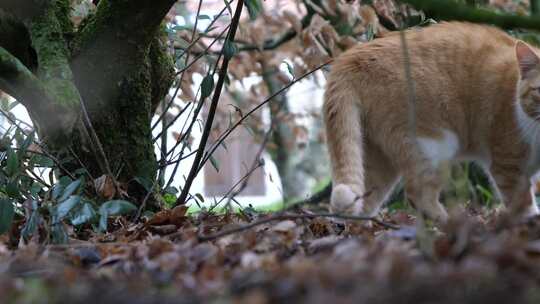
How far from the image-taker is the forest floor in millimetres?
1354

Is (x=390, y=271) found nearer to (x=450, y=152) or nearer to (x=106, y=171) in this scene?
(x=106, y=171)

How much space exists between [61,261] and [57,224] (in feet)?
0.99

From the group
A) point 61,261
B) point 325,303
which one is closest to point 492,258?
point 325,303

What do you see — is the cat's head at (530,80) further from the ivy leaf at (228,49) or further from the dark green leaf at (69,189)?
the dark green leaf at (69,189)

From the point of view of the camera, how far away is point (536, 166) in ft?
12.6

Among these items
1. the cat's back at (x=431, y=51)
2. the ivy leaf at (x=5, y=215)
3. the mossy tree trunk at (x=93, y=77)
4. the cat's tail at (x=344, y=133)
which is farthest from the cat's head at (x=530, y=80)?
the ivy leaf at (x=5, y=215)

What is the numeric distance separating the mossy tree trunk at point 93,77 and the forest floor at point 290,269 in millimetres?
532

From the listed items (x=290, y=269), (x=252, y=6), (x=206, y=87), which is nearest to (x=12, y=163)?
(x=206, y=87)

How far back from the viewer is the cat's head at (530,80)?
3.87 metres

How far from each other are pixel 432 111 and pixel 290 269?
7.56 feet

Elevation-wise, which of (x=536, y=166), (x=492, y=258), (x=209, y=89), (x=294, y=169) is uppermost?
(x=209, y=89)

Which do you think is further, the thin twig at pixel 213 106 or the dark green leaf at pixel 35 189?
the thin twig at pixel 213 106

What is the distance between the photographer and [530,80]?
155 inches

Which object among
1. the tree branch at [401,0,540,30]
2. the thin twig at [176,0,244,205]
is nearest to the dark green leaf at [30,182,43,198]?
the thin twig at [176,0,244,205]
